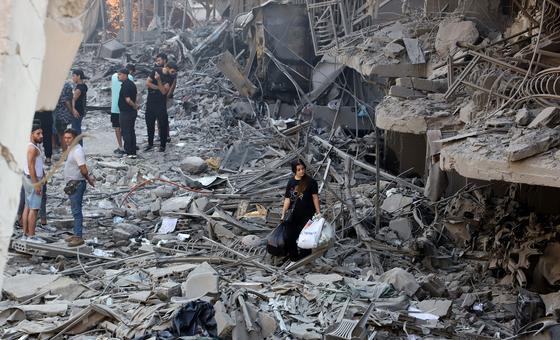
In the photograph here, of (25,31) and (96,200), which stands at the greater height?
(25,31)

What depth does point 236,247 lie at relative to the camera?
11.0m

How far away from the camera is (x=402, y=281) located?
9250 millimetres

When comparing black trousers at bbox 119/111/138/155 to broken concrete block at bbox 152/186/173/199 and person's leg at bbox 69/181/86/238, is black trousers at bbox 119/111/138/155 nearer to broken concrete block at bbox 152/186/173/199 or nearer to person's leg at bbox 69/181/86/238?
broken concrete block at bbox 152/186/173/199

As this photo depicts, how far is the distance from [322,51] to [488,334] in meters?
11.2

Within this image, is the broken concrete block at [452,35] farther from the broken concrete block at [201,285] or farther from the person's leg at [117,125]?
the broken concrete block at [201,285]

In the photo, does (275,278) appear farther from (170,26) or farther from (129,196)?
(170,26)

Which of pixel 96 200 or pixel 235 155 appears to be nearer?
pixel 96 200

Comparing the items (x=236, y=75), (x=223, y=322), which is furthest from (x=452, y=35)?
(x=236, y=75)

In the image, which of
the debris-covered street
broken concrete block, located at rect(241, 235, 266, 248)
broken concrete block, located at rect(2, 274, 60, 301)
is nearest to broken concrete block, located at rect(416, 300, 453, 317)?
the debris-covered street

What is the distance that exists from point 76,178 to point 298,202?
2.97 meters

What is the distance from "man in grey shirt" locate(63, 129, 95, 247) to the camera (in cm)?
1030

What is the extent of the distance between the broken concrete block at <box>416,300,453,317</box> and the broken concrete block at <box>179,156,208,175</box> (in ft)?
23.8

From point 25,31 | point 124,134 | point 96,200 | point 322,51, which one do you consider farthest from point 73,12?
point 322,51

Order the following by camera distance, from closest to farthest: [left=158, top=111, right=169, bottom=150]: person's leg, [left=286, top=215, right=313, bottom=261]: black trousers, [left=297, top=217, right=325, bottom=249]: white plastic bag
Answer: [left=297, top=217, right=325, bottom=249]: white plastic bag
[left=286, top=215, right=313, bottom=261]: black trousers
[left=158, top=111, right=169, bottom=150]: person's leg
